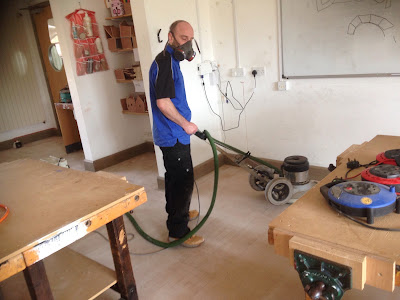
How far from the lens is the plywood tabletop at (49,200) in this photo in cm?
137

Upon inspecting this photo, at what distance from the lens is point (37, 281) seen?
58.0 inches

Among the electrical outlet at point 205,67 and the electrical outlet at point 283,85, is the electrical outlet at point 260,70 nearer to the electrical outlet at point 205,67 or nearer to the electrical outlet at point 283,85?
the electrical outlet at point 283,85

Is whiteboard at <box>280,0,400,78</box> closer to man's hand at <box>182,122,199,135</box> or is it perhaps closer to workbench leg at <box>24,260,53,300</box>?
man's hand at <box>182,122,199,135</box>

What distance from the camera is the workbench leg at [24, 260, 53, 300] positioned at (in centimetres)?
145

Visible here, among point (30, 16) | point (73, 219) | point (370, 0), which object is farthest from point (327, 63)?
point (30, 16)

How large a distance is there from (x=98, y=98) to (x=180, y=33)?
2.40 metres

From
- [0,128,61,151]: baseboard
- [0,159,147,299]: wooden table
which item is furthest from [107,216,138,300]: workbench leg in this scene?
[0,128,61,151]: baseboard

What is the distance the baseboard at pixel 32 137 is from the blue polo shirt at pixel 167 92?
16.2 ft

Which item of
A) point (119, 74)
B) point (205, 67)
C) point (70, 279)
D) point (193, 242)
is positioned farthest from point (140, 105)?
point (70, 279)

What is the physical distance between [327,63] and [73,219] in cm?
254

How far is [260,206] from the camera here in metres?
3.08

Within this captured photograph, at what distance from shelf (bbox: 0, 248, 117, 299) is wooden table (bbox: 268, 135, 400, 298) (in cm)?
Result: 105

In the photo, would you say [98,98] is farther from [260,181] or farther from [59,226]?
[59,226]

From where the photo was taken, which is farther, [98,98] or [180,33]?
[98,98]
